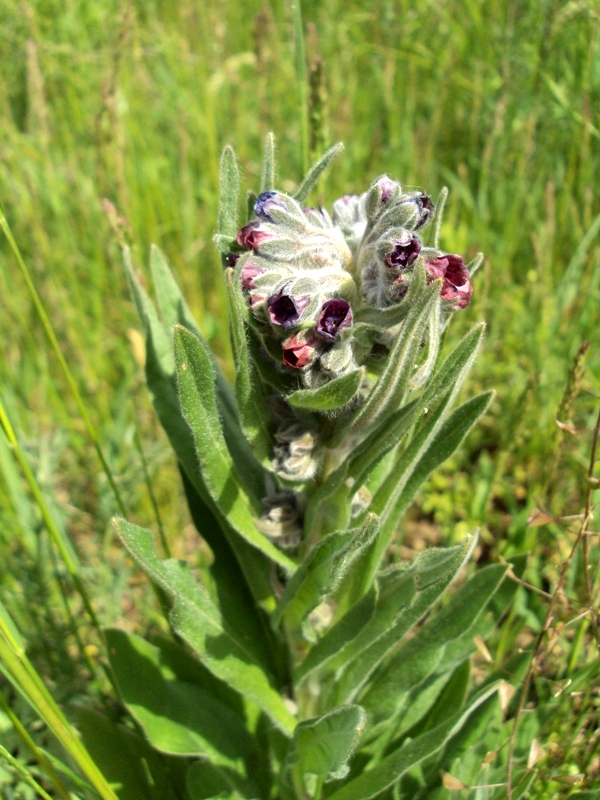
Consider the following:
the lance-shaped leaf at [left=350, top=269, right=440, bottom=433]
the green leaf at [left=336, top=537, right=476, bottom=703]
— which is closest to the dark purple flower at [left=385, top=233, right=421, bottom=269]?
the lance-shaped leaf at [left=350, top=269, right=440, bottom=433]

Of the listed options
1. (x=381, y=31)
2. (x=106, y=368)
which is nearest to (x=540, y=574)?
(x=106, y=368)

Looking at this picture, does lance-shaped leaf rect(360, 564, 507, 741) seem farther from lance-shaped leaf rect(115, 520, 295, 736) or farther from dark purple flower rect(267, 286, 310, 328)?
dark purple flower rect(267, 286, 310, 328)

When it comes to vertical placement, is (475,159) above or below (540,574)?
above

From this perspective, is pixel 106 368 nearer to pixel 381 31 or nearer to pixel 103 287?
pixel 103 287

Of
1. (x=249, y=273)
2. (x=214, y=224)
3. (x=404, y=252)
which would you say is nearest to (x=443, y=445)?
(x=404, y=252)

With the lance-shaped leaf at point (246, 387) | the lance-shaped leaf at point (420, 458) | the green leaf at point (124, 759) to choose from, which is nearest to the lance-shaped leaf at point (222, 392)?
the lance-shaped leaf at point (246, 387)

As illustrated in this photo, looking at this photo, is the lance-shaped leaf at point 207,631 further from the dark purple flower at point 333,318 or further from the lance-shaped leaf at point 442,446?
the dark purple flower at point 333,318

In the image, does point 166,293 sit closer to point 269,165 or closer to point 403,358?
point 269,165
